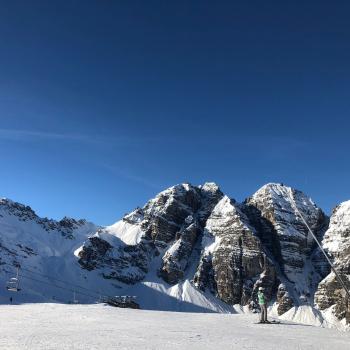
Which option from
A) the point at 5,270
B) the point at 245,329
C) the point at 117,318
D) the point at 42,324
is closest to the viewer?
the point at 42,324

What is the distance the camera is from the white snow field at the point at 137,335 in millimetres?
17453

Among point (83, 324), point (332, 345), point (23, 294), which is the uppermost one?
point (23, 294)

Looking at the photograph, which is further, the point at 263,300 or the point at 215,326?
the point at 263,300

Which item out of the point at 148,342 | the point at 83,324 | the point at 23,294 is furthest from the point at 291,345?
the point at 23,294

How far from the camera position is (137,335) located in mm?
20094

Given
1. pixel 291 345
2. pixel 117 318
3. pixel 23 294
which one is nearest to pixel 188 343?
pixel 291 345

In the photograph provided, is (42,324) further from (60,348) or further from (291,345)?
(291,345)

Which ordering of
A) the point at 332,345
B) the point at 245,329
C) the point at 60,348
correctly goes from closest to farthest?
1. the point at 60,348
2. the point at 332,345
3. the point at 245,329

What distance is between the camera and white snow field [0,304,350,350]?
57.3 feet

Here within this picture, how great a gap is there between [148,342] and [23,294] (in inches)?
6878

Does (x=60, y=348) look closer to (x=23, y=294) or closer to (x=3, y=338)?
(x=3, y=338)

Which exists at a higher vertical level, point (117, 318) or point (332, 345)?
point (117, 318)

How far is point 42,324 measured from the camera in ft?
76.2

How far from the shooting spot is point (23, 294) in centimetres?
18062
